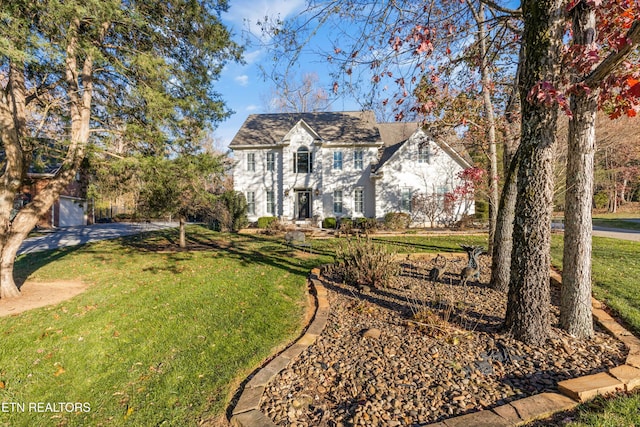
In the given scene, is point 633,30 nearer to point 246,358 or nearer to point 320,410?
point 320,410

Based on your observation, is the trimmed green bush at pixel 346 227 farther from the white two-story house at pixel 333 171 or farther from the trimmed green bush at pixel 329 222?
the white two-story house at pixel 333 171

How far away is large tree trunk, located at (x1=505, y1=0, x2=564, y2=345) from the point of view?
3.14m

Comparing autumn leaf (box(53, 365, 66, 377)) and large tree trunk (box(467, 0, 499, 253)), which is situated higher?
large tree trunk (box(467, 0, 499, 253))

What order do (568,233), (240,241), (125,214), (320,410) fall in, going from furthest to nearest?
(125,214) < (240,241) < (568,233) < (320,410)

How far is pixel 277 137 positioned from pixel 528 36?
59.1 feet

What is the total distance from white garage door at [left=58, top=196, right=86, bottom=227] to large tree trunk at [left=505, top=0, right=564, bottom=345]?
85.4ft

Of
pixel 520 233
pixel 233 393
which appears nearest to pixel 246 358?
pixel 233 393

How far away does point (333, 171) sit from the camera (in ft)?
64.5

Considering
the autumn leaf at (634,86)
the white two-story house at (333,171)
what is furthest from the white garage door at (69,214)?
the autumn leaf at (634,86)

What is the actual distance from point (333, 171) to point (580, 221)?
16.6 m

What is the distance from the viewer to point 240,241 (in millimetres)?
13250

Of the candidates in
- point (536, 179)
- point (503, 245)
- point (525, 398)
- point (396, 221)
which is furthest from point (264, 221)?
point (525, 398)

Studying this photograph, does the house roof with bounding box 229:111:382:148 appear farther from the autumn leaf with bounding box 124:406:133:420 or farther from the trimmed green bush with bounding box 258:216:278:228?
the autumn leaf with bounding box 124:406:133:420

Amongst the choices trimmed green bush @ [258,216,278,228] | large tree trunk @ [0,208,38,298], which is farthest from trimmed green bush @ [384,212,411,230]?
large tree trunk @ [0,208,38,298]
